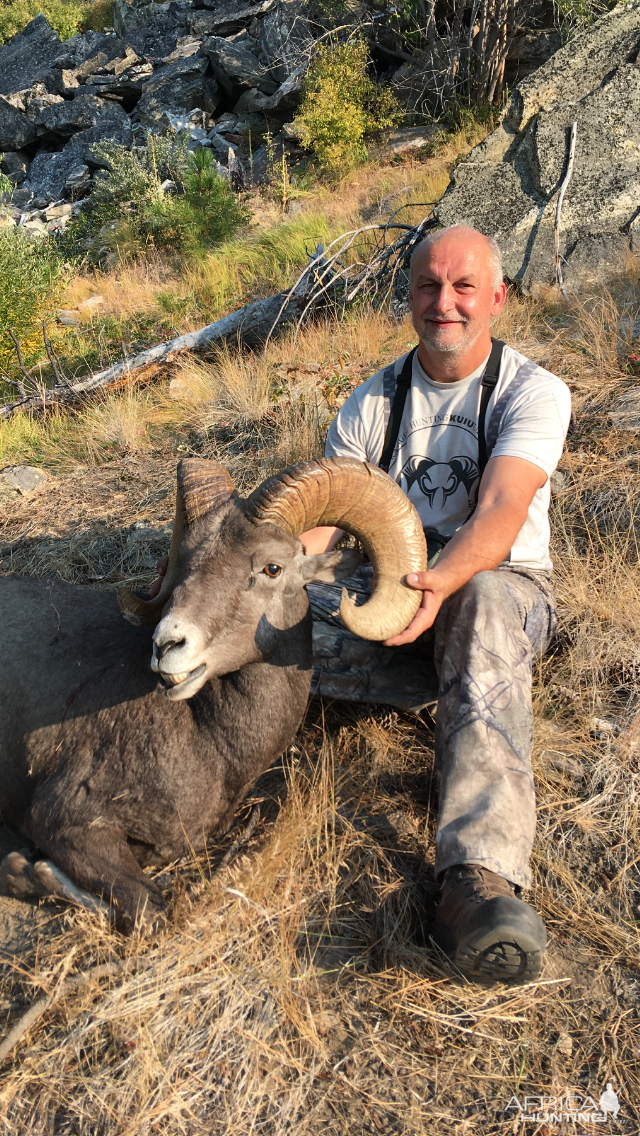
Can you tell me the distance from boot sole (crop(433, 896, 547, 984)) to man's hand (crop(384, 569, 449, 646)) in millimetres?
1206

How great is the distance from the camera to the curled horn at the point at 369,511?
3.54 m

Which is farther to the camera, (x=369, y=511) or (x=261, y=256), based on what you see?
(x=261, y=256)

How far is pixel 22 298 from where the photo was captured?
12.4m

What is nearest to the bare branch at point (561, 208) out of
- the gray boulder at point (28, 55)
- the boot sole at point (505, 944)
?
the boot sole at point (505, 944)

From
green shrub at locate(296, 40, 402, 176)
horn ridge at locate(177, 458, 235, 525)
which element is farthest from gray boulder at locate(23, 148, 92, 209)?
horn ridge at locate(177, 458, 235, 525)

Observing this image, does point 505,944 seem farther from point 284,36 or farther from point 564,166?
point 284,36

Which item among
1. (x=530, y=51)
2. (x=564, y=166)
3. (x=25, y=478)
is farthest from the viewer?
(x=530, y=51)

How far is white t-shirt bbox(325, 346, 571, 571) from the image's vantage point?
13.5ft

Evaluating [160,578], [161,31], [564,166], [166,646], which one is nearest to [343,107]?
[564,166]

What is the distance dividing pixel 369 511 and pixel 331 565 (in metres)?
0.38

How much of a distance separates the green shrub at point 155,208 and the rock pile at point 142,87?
194 centimetres

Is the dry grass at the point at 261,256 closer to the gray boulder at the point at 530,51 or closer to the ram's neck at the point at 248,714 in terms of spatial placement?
the gray boulder at the point at 530,51

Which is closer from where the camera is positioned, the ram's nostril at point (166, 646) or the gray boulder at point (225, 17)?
the ram's nostril at point (166, 646)

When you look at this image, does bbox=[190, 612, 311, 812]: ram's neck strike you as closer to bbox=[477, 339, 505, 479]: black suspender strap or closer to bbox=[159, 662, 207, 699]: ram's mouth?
bbox=[159, 662, 207, 699]: ram's mouth
